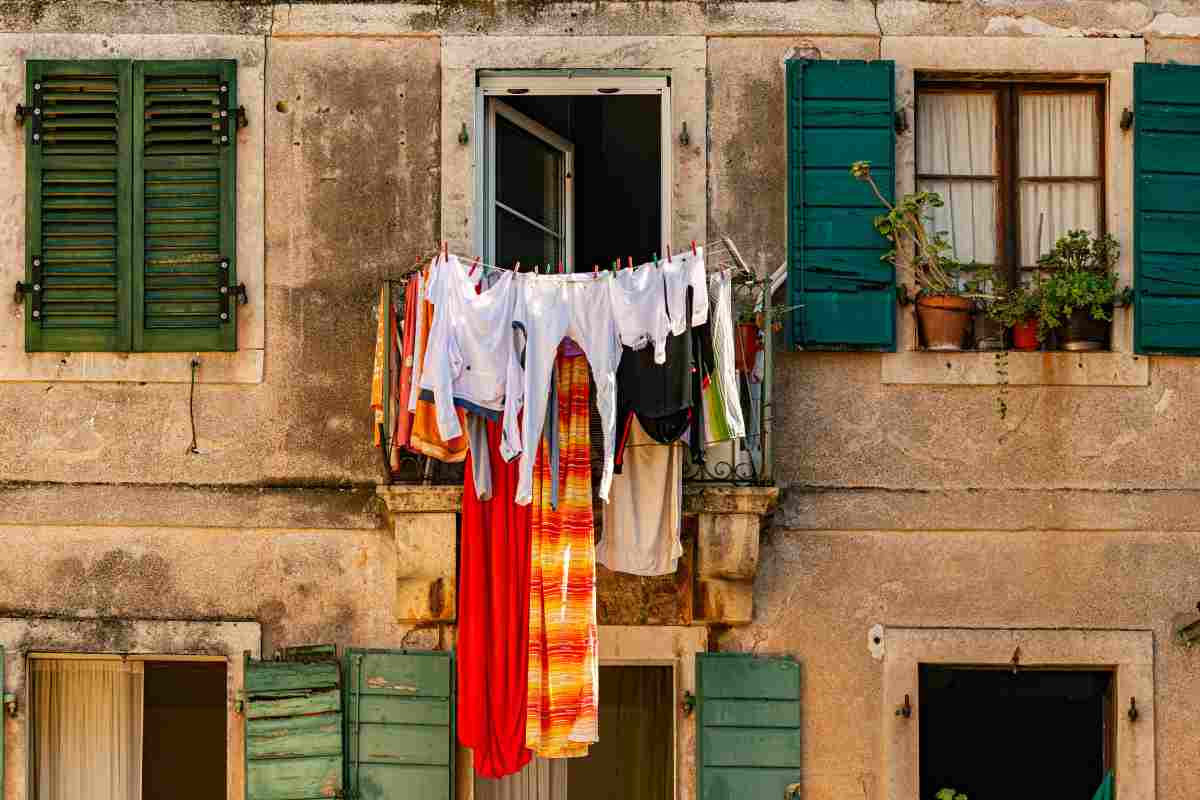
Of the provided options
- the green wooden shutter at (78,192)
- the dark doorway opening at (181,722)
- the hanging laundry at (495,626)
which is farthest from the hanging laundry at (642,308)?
the dark doorway opening at (181,722)

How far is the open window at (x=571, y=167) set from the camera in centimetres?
988

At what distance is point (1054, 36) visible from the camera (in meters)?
9.86

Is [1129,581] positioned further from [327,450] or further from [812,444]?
[327,450]

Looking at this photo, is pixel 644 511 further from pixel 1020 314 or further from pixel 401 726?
pixel 1020 314

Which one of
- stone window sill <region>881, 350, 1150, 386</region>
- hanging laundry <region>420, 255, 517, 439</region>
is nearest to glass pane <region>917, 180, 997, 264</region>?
stone window sill <region>881, 350, 1150, 386</region>

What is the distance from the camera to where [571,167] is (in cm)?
1071

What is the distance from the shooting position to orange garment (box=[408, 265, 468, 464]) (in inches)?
353

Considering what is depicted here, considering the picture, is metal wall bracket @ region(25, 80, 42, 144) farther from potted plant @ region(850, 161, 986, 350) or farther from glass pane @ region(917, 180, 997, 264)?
glass pane @ region(917, 180, 997, 264)

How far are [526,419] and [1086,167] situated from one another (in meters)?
3.70

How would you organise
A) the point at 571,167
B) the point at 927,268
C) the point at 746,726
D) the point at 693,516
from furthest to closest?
the point at 571,167 → the point at 927,268 → the point at 746,726 → the point at 693,516

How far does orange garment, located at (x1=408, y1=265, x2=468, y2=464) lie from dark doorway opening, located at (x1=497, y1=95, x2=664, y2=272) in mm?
2345

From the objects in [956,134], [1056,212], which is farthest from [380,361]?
[1056,212]

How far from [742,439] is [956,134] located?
2.28 metres

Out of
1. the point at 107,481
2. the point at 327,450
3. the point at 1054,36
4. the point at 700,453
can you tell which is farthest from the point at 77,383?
the point at 1054,36
